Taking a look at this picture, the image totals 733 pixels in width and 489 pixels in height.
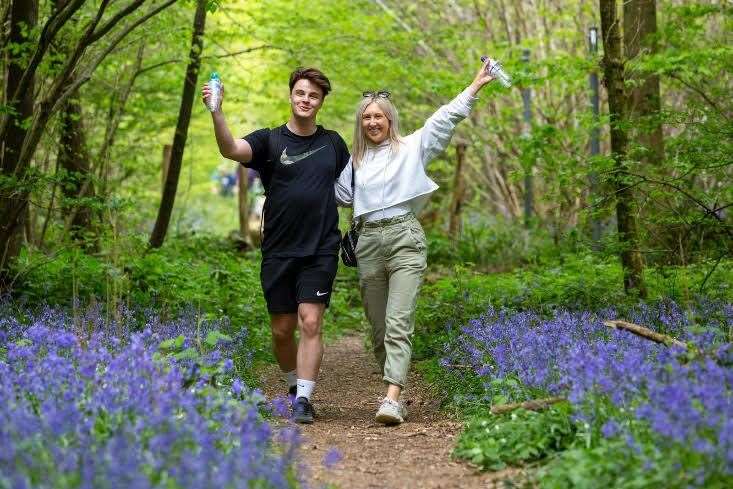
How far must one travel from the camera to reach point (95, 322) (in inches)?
251

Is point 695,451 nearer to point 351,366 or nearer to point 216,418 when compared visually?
point 216,418

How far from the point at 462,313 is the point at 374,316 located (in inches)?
94.8

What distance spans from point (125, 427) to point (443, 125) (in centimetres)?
315

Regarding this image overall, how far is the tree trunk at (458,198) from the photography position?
682 inches

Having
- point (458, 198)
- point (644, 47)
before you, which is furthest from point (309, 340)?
point (458, 198)

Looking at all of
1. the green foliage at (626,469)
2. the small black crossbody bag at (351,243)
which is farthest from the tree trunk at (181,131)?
the green foliage at (626,469)

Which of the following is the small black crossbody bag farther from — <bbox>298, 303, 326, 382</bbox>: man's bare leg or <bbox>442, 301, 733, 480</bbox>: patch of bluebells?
<bbox>442, 301, 733, 480</bbox>: patch of bluebells

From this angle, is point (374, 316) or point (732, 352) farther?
point (374, 316)

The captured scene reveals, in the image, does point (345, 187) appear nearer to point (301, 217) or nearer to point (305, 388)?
point (301, 217)

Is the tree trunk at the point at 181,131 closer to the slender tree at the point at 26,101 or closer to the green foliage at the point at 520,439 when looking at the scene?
the slender tree at the point at 26,101

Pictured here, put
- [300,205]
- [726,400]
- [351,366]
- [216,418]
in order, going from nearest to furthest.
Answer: [726,400] < [216,418] < [300,205] < [351,366]

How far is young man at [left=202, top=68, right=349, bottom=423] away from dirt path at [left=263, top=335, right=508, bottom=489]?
412mm

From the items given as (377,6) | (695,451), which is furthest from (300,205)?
(377,6)

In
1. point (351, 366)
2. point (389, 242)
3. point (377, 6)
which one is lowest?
point (351, 366)
